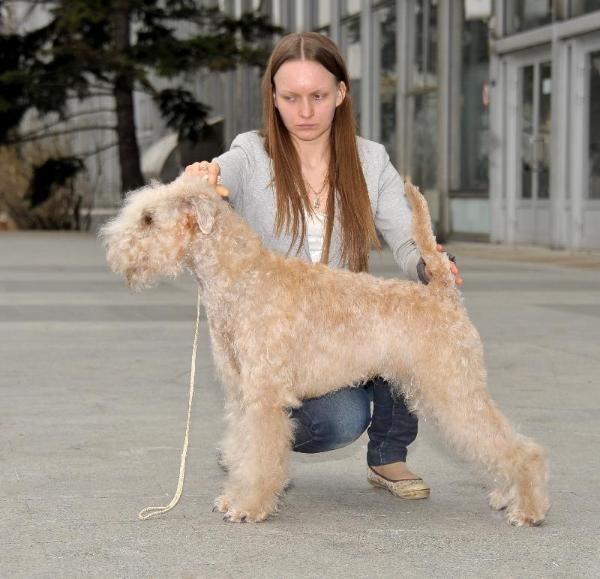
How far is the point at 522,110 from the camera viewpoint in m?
20.6

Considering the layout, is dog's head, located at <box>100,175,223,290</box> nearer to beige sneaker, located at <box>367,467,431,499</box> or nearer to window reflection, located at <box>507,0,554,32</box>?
beige sneaker, located at <box>367,467,431,499</box>

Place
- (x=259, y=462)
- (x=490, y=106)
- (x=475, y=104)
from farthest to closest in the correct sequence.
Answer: (x=475, y=104) < (x=490, y=106) < (x=259, y=462)

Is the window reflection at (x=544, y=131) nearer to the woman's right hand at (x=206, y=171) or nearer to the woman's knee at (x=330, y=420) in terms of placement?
the woman's knee at (x=330, y=420)

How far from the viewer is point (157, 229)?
13.8 ft

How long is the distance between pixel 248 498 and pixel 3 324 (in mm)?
6234

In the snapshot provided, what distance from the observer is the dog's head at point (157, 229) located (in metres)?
4.16

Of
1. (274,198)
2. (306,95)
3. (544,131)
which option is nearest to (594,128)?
(544,131)

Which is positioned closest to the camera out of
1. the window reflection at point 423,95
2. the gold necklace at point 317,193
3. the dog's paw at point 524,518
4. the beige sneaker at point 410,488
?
the dog's paw at point 524,518

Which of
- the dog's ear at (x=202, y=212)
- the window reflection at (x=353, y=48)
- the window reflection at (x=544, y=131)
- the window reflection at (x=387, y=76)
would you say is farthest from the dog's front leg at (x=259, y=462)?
the window reflection at (x=353, y=48)

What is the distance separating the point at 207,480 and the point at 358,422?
73 centimetres

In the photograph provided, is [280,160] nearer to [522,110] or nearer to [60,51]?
[522,110]

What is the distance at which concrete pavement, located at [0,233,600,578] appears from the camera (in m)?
3.98

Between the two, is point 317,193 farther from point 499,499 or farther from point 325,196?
point 499,499

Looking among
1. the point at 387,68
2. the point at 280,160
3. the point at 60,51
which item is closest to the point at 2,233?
the point at 60,51
